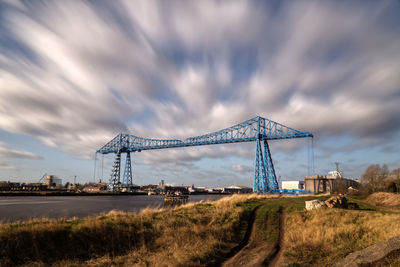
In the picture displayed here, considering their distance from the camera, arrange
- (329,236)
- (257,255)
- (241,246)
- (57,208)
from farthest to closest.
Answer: (57,208) < (241,246) < (329,236) < (257,255)

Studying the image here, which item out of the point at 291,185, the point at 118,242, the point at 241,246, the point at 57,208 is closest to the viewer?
the point at 241,246

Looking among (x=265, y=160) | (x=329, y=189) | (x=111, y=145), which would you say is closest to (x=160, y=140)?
(x=111, y=145)

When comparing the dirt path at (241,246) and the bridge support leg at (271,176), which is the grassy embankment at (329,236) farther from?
the bridge support leg at (271,176)

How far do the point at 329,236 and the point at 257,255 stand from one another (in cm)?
415

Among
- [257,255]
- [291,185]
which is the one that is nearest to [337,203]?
[257,255]

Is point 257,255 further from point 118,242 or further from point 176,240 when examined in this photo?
point 118,242

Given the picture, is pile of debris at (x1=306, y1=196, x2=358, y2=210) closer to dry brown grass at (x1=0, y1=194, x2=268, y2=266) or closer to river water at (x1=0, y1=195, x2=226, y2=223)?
dry brown grass at (x1=0, y1=194, x2=268, y2=266)

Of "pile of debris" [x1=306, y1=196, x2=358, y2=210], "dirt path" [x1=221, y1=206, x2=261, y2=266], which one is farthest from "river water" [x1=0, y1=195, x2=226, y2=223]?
"pile of debris" [x1=306, y1=196, x2=358, y2=210]

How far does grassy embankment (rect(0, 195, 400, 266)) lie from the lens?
973cm

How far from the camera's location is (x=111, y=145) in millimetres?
132625

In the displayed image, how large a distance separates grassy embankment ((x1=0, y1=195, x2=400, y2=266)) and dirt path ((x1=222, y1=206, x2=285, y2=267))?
17cm

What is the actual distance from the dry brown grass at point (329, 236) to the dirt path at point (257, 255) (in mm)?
524

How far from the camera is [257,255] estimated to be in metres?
10.3

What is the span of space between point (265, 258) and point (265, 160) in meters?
59.4
